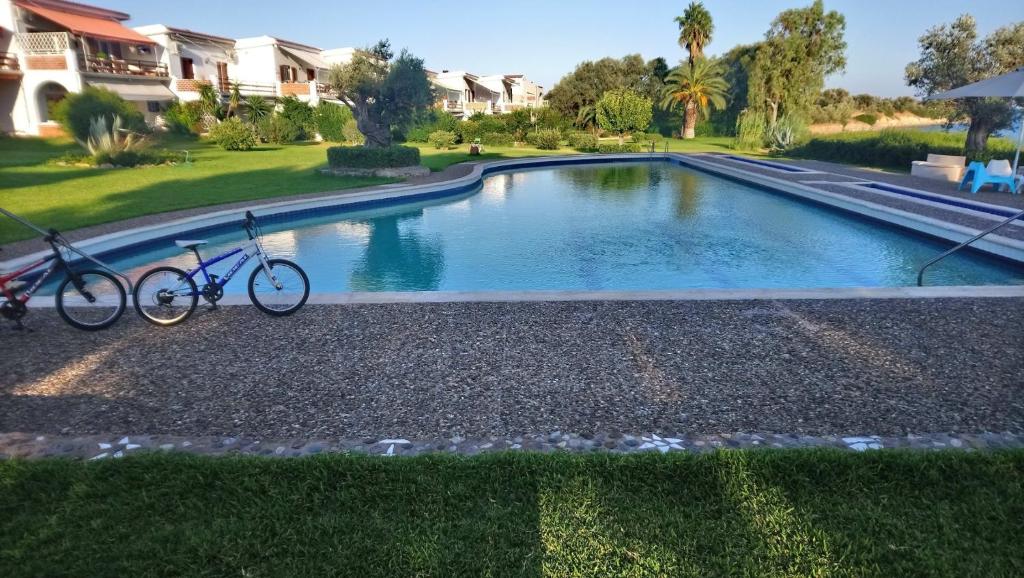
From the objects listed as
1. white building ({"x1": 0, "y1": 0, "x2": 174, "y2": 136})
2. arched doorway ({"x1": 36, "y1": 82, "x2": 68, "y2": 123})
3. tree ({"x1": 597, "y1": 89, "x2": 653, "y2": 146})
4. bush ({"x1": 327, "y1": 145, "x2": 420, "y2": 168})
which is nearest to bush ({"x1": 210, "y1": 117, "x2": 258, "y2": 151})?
white building ({"x1": 0, "y1": 0, "x2": 174, "y2": 136})

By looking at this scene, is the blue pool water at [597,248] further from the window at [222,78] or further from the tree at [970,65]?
the window at [222,78]

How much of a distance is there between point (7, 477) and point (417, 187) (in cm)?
1522

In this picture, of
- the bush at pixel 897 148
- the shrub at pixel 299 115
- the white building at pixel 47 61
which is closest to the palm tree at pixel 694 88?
the bush at pixel 897 148

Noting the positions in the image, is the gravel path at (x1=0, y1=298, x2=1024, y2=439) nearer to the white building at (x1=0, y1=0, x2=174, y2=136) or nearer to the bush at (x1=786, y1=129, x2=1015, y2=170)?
the bush at (x1=786, y1=129, x2=1015, y2=170)

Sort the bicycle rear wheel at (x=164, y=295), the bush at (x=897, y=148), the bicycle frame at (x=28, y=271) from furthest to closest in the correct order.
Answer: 1. the bush at (x=897, y=148)
2. the bicycle rear wheel at (x=164, y=295)
3. the bicycle frame at (x=28, y=271)

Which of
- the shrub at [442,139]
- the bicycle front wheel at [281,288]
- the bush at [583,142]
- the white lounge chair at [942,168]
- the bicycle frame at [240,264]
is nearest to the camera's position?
the bicycle frame at [240,264]

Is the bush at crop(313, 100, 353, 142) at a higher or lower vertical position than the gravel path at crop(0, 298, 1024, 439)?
higher

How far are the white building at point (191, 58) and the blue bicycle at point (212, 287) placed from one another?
113 feet

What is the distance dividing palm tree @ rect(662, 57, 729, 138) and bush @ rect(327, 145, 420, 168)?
111 ft

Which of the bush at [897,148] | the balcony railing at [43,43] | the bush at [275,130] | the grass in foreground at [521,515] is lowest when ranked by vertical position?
the grass in foreground at [521,515]

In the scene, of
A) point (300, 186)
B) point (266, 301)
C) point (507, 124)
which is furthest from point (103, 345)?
point (507, 124)

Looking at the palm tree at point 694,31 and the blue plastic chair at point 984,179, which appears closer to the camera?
the blue plastic chair at point 984,179

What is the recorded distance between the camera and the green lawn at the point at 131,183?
39.7 feet

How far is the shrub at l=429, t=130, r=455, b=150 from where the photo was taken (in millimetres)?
34438
